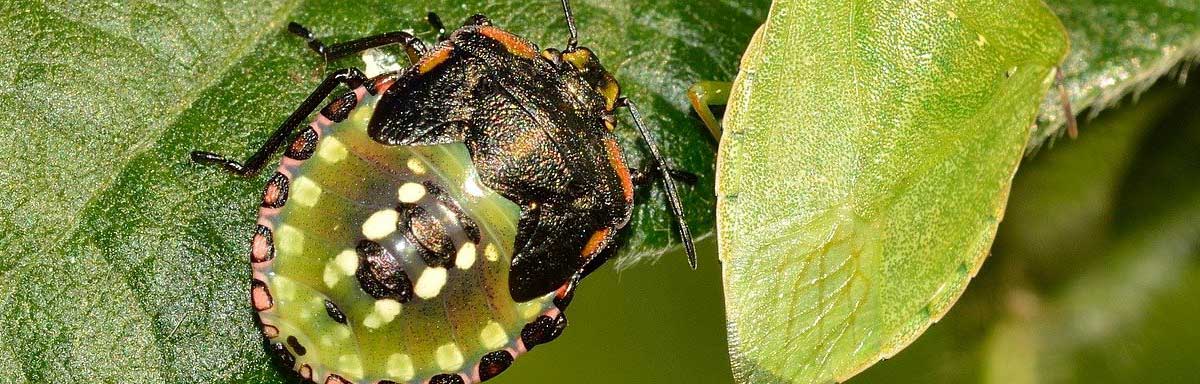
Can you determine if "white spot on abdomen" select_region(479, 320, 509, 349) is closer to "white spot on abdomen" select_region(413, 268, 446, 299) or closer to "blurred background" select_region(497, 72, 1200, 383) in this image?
"white spot on abdomen" select_region(413, 268, 446, 299)

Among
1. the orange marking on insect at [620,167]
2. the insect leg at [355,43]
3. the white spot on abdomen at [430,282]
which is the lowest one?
the white spot on abdomen at [430,282]

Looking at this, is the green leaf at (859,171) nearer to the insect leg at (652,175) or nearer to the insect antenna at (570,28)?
the insect leg at (652,175)

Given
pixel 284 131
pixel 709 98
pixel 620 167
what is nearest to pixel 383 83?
pixel 284 131

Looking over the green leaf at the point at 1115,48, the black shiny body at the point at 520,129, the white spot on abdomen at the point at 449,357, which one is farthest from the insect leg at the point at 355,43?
the green leaf at the point at 1115,48

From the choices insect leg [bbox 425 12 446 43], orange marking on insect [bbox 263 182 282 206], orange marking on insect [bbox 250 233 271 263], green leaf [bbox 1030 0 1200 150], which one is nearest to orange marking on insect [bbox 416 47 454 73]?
insect leg [bbox 425 12 446 43]

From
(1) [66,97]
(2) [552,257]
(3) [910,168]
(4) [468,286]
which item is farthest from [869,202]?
(1) [66,97]

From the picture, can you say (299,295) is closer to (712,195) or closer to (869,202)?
(712,195)

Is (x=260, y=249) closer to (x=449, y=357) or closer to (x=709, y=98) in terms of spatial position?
(x=449, y=357)
